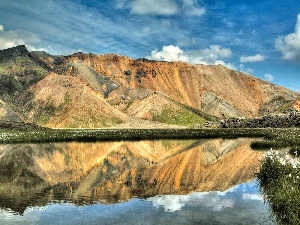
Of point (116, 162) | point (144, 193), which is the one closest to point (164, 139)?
point (116, 162)

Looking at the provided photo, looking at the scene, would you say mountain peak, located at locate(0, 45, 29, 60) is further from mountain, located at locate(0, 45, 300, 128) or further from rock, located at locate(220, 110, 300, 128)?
rock, located at locate(220, 110, 300, 128)

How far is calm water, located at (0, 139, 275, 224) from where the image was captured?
68.3 ft

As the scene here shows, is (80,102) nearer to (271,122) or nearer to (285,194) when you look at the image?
(271,122)

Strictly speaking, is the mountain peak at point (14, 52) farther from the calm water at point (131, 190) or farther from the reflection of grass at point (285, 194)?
the reflection of grass at point (285, 194)

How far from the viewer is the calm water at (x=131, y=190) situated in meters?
20.8

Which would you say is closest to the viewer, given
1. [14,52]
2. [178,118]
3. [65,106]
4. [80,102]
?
[65,106]

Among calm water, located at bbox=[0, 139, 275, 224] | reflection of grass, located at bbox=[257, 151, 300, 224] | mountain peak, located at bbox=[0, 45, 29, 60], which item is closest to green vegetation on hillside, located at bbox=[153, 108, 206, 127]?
mountain peak, located at bbox=[0, 45, 29, 60]

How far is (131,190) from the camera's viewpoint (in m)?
28.4

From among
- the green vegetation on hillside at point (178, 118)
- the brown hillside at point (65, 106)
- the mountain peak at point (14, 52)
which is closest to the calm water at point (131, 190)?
the brown hillside at point (65, 106)

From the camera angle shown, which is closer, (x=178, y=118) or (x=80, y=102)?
(x=80, y=102)

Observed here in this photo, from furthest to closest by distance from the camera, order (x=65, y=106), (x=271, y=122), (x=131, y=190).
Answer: (x=65, y=106), (x=271, y=122), (x=131, y=190)

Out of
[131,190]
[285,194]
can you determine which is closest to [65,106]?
[131,190]

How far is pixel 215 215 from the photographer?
20922 mm

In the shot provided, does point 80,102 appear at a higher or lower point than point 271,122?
higher
